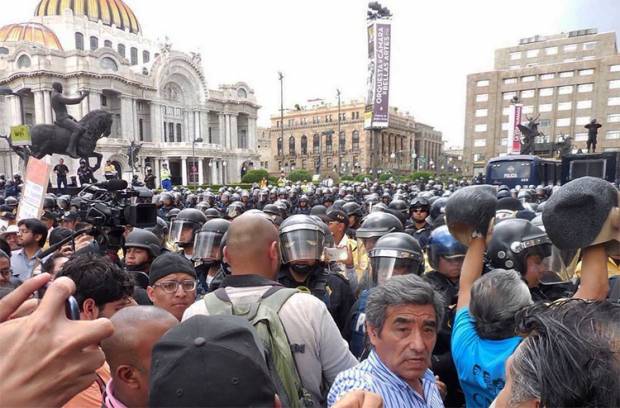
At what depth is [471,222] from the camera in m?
2.48

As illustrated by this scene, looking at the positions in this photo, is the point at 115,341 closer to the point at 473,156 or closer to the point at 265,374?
the point at 265,374

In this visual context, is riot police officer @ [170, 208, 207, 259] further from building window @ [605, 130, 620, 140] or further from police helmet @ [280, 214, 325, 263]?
building window @ [605, 130, 620, 140]

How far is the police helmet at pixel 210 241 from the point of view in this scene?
4.21 meters

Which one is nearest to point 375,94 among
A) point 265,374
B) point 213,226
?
point 213,226

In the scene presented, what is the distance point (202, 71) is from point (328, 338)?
60.6m

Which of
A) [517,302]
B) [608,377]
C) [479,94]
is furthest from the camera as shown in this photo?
[479,94]

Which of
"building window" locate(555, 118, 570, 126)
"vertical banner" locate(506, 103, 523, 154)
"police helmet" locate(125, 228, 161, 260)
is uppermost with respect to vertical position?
"building window" locate(555, 118, 570, 126)

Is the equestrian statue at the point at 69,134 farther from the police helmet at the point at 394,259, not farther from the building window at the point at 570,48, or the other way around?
the building window at the point at 570,48

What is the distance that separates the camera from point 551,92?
61031 mm

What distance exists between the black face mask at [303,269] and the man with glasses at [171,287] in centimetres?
76

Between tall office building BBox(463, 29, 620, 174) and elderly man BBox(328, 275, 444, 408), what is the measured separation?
62.8 meters

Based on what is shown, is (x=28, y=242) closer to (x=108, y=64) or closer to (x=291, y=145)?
(x=108, y=64)

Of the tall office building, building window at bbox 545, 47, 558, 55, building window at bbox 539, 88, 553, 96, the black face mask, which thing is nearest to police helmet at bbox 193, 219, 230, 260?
→ the black face mask

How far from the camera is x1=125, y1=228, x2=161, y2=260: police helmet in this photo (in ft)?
14.0
